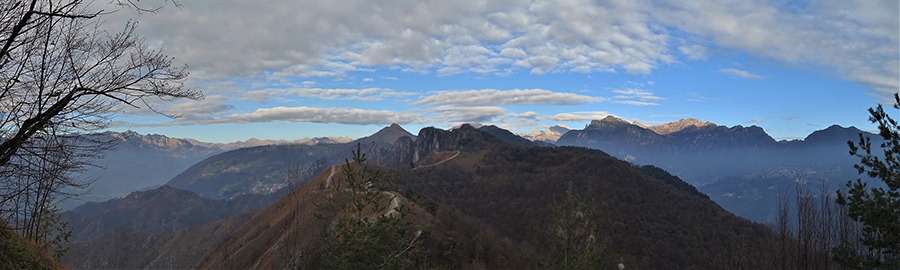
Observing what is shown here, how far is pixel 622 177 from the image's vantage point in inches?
4040

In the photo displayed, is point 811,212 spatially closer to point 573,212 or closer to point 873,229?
point 873,229

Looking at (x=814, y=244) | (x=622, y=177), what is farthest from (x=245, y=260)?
(x=622, y=177)

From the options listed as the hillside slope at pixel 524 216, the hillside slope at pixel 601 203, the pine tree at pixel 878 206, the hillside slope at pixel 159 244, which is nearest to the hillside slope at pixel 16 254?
the hillside slope at pixel 524 216

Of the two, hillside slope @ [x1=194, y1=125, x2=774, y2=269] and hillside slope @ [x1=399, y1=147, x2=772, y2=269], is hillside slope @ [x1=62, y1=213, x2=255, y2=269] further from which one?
hillside slope @ [x1=399, y1=147, x2=772, y2=269]

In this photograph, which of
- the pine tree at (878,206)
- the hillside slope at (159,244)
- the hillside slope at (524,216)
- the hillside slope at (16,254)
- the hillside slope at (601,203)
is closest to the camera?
the hillside slope at (16,254)

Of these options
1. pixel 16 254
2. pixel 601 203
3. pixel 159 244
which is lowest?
pixel 159 244

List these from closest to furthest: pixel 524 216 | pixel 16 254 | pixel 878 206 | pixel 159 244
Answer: pixel 16 254 < pixel 878 206 < pixel 524 216 < pixel 159 244

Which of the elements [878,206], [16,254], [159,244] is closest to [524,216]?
[878,206]

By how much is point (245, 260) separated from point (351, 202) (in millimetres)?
40029

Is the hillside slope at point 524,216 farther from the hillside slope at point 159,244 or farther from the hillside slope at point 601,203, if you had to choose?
the hillside slope at point 159,244

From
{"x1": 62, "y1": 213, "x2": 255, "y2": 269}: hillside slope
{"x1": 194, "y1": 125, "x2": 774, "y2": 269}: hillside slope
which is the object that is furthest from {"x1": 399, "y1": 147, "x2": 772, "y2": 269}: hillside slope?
{"x1": 62, "y1": 213, "x2": 255, "y2": 269}: hillside slope

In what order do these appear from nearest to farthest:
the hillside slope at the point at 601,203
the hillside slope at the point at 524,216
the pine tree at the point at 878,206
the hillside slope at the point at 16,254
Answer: the hillside slope at the point at 16,254
the pine tree at the point at 878,206
the hillside slope at the point at 524,216
the hillside slope at the point at 601,203

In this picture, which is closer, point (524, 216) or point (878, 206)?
point (878, 206)

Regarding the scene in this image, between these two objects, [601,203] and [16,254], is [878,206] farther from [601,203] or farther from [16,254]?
[601,203]
